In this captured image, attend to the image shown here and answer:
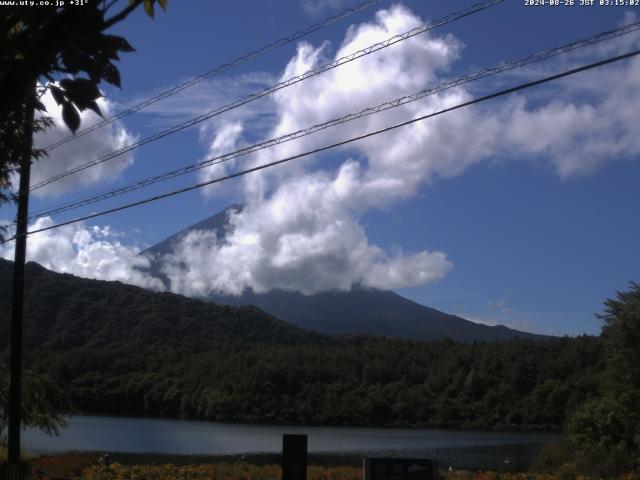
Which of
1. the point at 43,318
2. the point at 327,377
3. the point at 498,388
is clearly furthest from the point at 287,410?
the point at 43,318

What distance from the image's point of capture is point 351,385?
10038 centimetres

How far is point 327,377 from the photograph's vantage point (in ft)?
337

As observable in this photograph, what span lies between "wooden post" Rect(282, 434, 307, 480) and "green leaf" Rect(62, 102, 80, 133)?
6.41 meters

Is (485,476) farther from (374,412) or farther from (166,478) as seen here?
(374,412)

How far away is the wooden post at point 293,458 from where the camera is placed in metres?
9.01

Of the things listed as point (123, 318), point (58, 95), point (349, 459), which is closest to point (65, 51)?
point (58, 95)

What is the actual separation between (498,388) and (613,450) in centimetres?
6221

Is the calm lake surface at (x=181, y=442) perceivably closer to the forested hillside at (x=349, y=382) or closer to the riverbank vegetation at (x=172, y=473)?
the riverbank vegetation at (x=172, y=473)

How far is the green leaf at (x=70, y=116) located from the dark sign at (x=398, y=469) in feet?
21.3

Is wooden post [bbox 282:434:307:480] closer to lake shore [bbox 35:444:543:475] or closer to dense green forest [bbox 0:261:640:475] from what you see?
lake shore [bbox 35:444:543:475]

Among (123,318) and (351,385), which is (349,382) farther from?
(123,318)

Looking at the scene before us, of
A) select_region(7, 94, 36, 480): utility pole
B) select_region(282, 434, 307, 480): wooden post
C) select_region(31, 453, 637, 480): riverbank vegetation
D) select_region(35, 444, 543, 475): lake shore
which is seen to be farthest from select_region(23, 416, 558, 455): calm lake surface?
select_region(282, 434, 307, 480): wooden post

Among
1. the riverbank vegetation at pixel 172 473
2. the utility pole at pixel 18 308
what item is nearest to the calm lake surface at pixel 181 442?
the riverbank vegetation at pixel 172 473

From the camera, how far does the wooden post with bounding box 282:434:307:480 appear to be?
901 centimetres
